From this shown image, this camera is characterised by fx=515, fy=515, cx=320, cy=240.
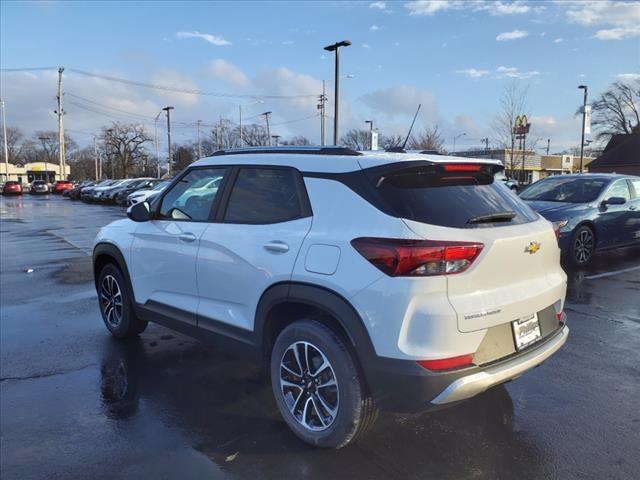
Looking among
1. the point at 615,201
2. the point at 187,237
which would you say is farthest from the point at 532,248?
the point at 615,201

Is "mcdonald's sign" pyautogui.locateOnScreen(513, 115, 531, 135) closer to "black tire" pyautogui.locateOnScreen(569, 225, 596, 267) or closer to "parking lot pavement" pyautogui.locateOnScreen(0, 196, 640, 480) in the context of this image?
"black tire" pyautogui.locateOnScreen(569, 225, 596, 267)

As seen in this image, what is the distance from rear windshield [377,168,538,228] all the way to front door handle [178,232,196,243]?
1.67 meters

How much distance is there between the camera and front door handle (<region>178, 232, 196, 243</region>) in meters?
3.99

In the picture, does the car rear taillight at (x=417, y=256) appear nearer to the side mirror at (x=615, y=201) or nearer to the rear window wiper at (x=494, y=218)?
the rear window wiper at (x=494, y=218)

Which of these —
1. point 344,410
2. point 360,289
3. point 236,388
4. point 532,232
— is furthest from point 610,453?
point 236,388

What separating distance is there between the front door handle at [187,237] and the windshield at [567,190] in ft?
24.9

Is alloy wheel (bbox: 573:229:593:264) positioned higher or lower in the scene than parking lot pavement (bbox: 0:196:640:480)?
higher

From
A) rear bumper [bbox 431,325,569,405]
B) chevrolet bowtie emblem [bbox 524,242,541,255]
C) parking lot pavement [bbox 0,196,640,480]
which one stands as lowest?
parking lot pavement [bbox 0,196,640,480]

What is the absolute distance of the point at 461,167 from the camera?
327 centimetres

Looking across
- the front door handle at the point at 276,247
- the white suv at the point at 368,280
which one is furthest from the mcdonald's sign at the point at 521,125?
the front door handle at the point at 276,247

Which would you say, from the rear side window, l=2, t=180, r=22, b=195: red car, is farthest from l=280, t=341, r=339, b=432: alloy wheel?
l=2, t=180, r=22, b=195: red car

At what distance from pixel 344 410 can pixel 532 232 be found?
1.62 meters

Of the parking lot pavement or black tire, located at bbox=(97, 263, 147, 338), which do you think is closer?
the parking lot pavement

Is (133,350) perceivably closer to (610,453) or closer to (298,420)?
(298,420)
